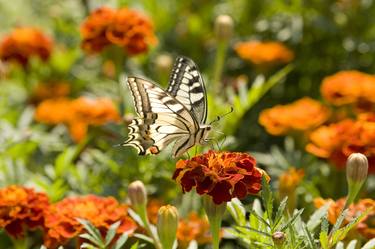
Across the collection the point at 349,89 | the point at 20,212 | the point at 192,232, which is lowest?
the point at 192,232

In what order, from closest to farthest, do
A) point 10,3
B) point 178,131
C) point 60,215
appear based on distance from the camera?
point 60,215
point 178,131
point 10,3

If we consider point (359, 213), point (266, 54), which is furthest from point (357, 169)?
point (266, 54)

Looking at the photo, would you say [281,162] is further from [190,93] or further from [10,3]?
[10,3]

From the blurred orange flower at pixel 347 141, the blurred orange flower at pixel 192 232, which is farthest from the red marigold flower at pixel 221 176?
the blurred orange flower at pixel 347 141

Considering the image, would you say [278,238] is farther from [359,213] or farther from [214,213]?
[359,213]

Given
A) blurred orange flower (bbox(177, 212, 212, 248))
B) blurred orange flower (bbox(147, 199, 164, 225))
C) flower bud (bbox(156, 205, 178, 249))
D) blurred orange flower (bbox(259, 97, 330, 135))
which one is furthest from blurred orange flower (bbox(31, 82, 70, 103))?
flower bud (bbox(156, 205, 178, 249))

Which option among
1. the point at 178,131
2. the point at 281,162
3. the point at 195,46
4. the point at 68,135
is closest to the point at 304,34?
the point at 195,46
